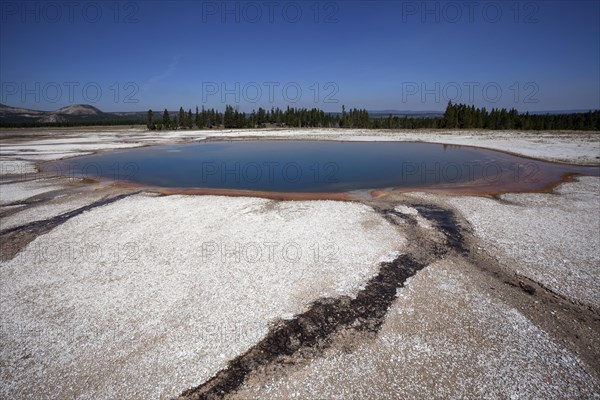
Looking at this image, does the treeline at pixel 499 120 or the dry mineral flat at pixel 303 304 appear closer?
the dry mineral flat at pixel 303 304

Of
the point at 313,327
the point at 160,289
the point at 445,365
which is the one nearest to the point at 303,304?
the point at 313,327

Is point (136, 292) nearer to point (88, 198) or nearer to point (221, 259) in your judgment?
point (221, 259)

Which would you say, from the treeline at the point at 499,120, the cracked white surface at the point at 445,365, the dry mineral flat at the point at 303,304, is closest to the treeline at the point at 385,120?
the treeline at the point at 499,120

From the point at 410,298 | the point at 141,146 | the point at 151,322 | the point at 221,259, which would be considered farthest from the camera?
the point at 141,146

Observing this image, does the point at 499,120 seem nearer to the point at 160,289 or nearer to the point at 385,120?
the point at 385,120

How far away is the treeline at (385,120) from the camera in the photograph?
75.0 meters

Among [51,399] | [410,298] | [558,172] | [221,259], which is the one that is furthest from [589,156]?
[51,399]

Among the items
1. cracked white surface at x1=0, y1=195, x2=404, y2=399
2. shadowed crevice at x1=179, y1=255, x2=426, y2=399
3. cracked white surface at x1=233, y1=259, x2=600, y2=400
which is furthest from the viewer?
cracked white surface at x1=0, y1=195, x2=404, y2=399

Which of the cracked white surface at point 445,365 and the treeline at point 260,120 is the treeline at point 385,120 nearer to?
the treeline at point 260,120

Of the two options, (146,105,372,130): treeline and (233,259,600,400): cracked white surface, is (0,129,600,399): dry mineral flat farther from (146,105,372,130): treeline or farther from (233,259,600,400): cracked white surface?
(146,105,372,130): treeline

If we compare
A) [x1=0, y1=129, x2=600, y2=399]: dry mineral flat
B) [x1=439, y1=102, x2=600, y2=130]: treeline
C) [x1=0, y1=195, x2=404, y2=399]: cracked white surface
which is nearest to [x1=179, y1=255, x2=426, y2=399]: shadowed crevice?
[x1=0, y1=129, x2=600, y2=399]: dry mineral flat

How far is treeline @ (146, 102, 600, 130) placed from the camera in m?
75.0

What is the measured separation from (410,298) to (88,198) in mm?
16997

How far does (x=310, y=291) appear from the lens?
7891mm
